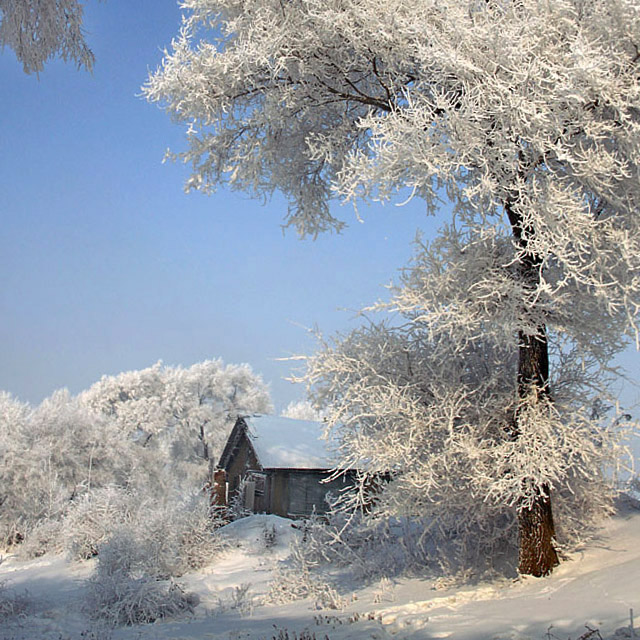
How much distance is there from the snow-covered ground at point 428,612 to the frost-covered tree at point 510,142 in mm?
988

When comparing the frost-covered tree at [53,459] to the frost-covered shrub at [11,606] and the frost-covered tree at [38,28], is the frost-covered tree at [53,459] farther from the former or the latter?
the frost-covered tree at [38,28]

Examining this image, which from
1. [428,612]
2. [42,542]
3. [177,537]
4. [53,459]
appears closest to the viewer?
[428,612]

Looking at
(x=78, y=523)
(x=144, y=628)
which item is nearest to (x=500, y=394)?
(x=144, y=628)

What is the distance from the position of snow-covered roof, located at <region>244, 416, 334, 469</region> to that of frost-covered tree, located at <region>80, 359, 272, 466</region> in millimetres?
17424

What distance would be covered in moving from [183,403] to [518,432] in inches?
1565

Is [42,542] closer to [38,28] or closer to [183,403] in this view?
[38,28]

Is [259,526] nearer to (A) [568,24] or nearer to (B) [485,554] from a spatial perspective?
(B) [485,554]

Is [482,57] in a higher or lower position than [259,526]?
higher

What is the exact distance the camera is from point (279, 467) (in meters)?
23.6

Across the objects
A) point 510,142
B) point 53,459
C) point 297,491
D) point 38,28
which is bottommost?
point 297,491

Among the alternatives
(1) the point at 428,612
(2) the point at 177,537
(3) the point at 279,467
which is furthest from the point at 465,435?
(3) the point at 279,467

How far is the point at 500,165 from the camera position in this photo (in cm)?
759

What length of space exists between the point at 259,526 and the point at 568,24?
15227 mm

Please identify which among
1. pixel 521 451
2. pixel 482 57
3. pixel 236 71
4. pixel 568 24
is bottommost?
pixel 521 451
